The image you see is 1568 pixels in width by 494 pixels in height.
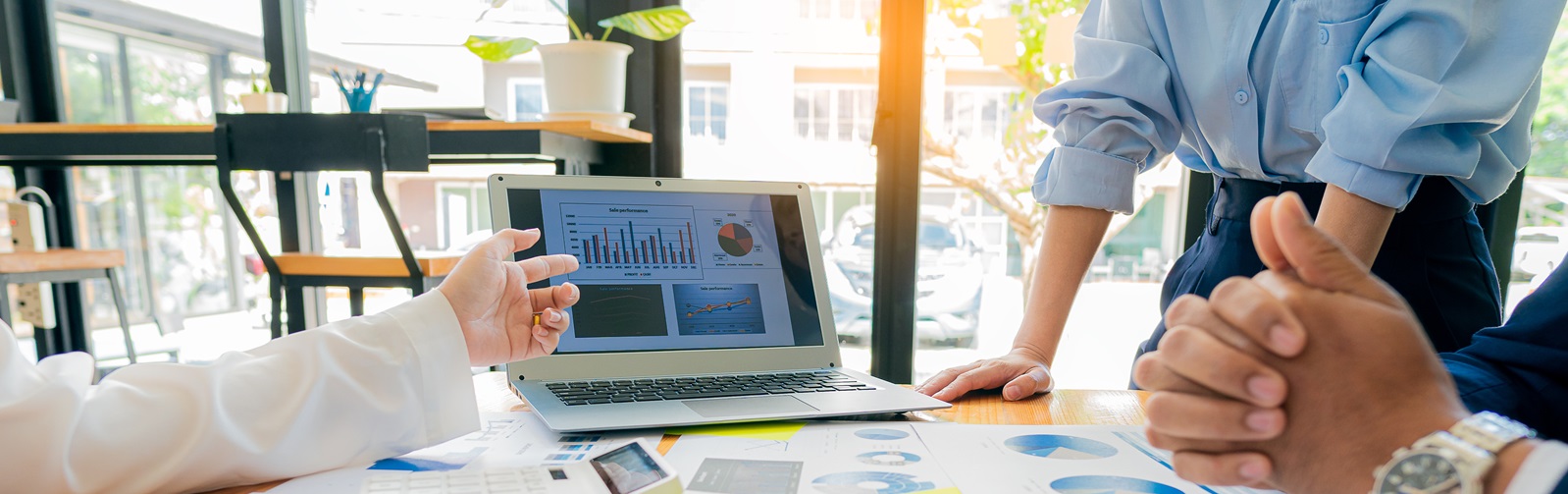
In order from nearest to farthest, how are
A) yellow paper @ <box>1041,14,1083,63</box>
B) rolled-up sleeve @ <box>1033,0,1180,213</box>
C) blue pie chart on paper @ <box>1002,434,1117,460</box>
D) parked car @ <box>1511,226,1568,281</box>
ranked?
blue pie chart on paper @ <box>1002,434,1117,460</box>, rolled-up sleeve @ <box>1033,0,1180,213</box>, parked car @ <box>1511,226,1568,281</box>, yellow paper @ <box>1041,14,1083,63</box>

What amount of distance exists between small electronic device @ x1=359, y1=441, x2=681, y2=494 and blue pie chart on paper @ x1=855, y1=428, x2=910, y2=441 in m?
0.22

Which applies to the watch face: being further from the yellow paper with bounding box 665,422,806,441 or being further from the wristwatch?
the yellow paper with bounding box 665,422,806,441

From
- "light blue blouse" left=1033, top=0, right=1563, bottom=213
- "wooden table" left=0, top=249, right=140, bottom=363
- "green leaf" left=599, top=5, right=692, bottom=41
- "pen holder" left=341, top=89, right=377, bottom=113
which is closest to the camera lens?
"light blue blouse" left=1033, top=0, right=1563, bottom=213

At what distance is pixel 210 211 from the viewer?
2.73 meters

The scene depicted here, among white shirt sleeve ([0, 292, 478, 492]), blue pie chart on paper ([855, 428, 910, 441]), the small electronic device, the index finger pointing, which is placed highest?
the index finger pointing

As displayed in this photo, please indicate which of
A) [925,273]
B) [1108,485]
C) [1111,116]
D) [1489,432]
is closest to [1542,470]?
[1489,432]

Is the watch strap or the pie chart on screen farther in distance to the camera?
the pie chart on screen

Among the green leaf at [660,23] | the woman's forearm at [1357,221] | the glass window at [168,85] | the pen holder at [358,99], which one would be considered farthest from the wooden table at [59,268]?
the woman's forearm at [1357,221]

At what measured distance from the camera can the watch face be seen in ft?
1.32

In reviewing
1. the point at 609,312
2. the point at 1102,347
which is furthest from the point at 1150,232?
the point at 609,312

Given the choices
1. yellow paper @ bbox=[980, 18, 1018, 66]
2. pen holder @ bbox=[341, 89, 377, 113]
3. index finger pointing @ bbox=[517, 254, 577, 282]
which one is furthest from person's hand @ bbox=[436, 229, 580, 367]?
yellow paper @ bbox=[980, 18, 1018, 66]

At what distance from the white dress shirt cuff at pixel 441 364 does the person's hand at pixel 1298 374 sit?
55 centimetres

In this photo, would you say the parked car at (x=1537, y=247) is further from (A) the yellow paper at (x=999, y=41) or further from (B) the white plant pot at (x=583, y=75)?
(B) the white plant pot at (x=583, y=75)

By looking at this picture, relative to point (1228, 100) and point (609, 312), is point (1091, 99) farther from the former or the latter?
point (609, 312)
